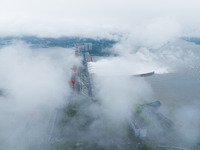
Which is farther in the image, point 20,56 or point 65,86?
point 20,56

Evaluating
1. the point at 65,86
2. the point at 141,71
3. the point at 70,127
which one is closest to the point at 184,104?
the point at 141,71

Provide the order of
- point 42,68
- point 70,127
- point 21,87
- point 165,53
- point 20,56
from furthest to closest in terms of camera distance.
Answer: point 165,53, point 20,56, point 42,68, point 21,87, point 70,127

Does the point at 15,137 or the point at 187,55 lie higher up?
the point at 187,55

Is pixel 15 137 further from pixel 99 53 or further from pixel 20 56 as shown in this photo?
pixel 99 53

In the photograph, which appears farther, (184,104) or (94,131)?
(184,104)

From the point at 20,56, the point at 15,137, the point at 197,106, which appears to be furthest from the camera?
the point at 20,56

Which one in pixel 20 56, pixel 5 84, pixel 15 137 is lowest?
pixel 15 137

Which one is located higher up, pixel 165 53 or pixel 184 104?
pixel 165 53

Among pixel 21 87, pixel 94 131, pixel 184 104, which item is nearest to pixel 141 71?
pixel 184 104

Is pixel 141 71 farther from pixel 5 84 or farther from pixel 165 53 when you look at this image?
pixel 5 84
